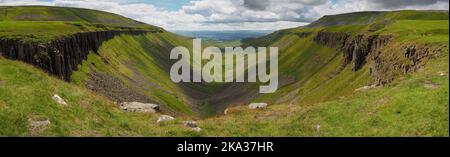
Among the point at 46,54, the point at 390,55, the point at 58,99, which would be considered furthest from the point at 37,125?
the point at 390,55

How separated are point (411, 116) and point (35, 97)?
2919 cm

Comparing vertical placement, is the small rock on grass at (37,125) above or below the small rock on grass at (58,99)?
below

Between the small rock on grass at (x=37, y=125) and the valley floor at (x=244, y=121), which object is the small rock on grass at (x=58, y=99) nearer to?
the valley floor at (x=244, y=121)

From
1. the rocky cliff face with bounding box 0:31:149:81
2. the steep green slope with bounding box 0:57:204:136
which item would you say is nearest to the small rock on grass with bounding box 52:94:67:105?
the steep green slope with bounding box 0:57:204:136

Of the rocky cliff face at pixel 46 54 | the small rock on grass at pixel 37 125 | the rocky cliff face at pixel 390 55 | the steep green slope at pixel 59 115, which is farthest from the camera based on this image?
the rocky cliff face at pixel 46 54

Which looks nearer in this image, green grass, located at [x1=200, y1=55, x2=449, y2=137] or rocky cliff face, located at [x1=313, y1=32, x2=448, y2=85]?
green grass, located at [x1=200, y1=55, x2=449, y2=137]

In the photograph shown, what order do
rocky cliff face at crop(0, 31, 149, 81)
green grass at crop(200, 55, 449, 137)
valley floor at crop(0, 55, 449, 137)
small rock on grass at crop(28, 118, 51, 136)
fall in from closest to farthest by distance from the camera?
1. green grass at crop(200, 55, 449, 137)
2. small rock on grass at crop(28, 118, 51, 136)
3. valley floor at crop(0, 55, 449, 137)
4. rocky cliff face at crop(0, 31, 149, 81)

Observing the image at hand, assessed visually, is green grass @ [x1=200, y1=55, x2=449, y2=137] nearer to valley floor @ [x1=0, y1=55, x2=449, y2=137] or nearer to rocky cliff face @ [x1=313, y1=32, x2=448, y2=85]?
valley floor @ [x1=0, y1=55, x2=449, y2=137]

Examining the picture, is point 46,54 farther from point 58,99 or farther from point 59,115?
point 59,115

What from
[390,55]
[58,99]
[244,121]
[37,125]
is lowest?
[244,121]

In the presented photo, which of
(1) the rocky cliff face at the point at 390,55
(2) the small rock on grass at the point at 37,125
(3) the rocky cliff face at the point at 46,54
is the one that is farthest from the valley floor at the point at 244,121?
(3) the rocky cliff face at the point at 46,54

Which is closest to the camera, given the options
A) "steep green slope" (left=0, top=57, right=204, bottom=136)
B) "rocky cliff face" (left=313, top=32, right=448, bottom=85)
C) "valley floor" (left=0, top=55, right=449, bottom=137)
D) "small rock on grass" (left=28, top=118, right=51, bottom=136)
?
"small rock on grass" (left=28, top=118, right=51, bottom=136)
